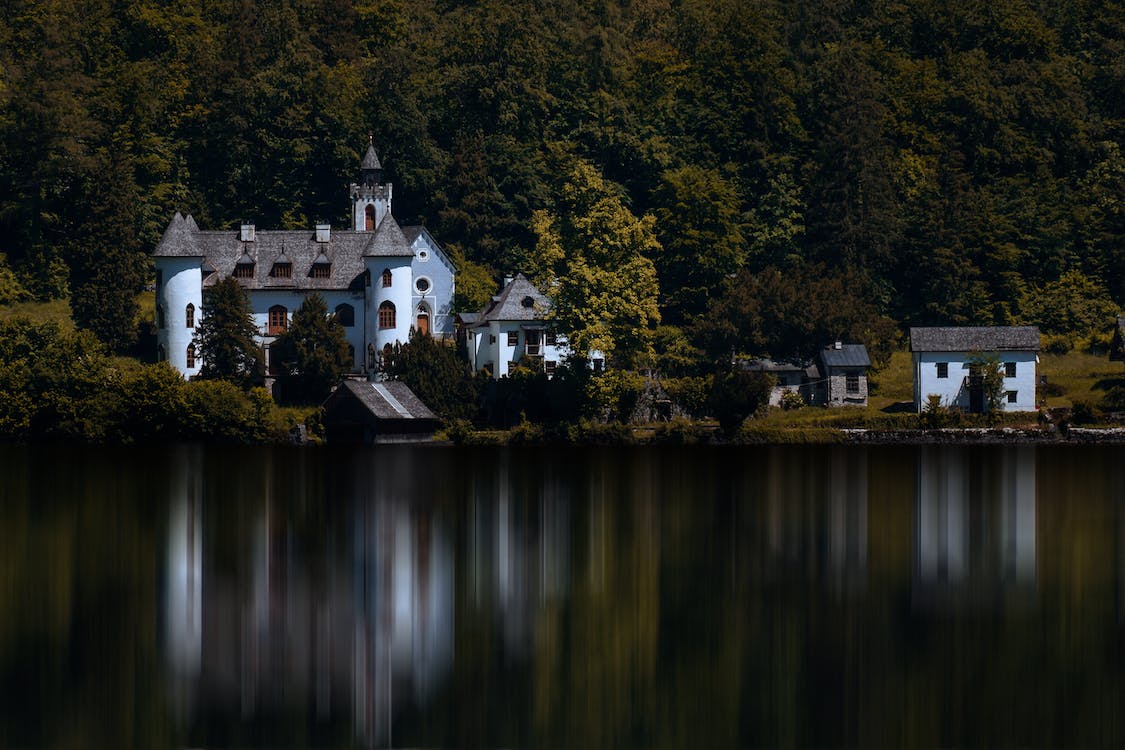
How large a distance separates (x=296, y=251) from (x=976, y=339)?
31235 millimetres

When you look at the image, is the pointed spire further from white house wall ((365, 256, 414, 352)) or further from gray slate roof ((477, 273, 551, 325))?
gray slate roof ((477, 273, 551, 325))

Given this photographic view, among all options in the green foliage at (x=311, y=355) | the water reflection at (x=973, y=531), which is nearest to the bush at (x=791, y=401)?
the green foliage at (x=311, y=355)

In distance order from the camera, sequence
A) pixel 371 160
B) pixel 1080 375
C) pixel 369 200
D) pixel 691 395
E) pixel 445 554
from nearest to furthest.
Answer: pixel 445 554 → pixel 691 395 → pixel 1080 375 → pixel 369 200 → pixel 371 160

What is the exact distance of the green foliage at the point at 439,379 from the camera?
278 ft

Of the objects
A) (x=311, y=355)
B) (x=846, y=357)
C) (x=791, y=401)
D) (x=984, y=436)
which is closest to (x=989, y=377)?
(x=984, y=436)

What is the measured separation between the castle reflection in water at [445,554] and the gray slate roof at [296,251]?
36.7 m

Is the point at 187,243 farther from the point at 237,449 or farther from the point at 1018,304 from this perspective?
the point at 1018,304

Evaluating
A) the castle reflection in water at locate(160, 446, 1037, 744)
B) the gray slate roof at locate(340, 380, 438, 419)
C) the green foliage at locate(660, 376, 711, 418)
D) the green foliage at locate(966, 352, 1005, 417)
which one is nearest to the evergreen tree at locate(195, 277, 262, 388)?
the gray slate roof at locate(340, 380, 438, 419)

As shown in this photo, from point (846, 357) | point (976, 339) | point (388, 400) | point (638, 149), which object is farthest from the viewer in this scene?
point (638, 149)

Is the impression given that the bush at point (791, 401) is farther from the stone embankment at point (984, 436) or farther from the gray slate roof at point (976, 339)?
the gray slate roof at point (976, 339)

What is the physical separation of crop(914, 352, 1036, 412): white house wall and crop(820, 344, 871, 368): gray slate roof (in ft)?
7.24

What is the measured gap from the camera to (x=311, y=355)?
289 ft

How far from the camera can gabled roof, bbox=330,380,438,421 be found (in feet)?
269

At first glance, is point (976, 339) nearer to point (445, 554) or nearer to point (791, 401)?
point (791, 401)
